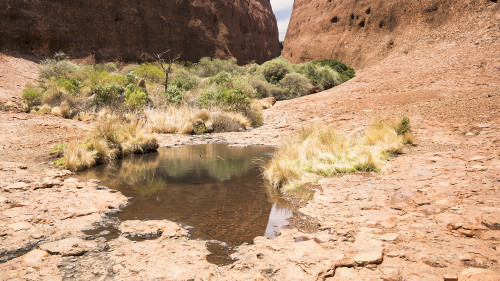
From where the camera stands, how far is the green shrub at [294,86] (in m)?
23.0

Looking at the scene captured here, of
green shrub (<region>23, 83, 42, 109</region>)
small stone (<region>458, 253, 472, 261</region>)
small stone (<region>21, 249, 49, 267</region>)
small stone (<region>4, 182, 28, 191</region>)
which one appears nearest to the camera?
small stone (<region>458, 253, 472, 261</region>)

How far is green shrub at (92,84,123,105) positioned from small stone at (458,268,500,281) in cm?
1367

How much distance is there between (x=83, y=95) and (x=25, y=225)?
12775 mm

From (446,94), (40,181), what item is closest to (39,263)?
(40,181)

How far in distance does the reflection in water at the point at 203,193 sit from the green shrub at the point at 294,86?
15.6 metres

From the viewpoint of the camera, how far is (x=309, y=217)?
3.75m

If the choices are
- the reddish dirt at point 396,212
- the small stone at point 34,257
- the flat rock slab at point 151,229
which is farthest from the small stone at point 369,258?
the small stone at point 34,257

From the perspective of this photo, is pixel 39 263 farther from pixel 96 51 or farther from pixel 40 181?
pixel 96 51

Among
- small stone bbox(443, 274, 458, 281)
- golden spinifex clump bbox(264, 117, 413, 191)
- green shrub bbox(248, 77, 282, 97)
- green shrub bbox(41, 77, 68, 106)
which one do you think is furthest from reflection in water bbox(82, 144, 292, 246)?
green shrub bbox(248, 77, 282, 97)

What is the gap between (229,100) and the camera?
13.4 metres

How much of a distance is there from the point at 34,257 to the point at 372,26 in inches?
1211

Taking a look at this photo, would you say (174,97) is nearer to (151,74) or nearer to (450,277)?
(151,74)

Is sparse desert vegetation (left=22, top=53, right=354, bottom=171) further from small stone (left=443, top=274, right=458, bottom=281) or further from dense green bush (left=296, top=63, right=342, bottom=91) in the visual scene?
dense green bush (left=296, top=63, right=342, bottom=91)

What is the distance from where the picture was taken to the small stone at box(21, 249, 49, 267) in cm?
261
